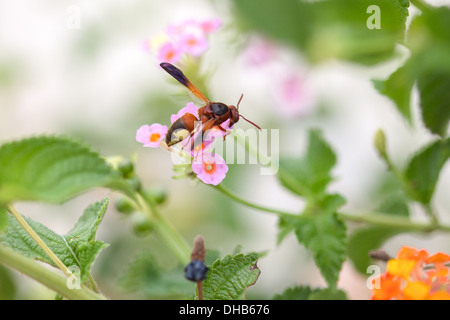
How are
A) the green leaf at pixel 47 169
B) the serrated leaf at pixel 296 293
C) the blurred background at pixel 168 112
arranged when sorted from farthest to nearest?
1. the blurred background at pixel 168 112
2. the serrated leaf at pixel 296 293
3. the green leaf at pixel 47 169

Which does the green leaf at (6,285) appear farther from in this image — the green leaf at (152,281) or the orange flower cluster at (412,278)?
the orange flower cluster at (412,278)

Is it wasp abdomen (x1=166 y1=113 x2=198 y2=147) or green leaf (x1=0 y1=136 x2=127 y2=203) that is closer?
green leaf (x1=0 y1=136 x2=127 y2=203)

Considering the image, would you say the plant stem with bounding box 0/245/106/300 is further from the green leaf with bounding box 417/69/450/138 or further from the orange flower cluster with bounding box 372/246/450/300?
the green leaf with bounding box 417/69/450/138

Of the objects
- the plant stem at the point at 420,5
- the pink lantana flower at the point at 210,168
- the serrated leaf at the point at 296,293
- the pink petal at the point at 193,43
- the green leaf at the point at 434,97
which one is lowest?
the serrated leaf at the point at 296,293

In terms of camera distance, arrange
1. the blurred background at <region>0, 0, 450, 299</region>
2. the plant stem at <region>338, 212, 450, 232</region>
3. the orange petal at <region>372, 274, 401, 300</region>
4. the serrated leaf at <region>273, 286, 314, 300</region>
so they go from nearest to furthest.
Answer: the orange petal at <region>372, 274, 401, 300</region>
the serrated leaf at <region>273, 286, 314, 300</region>
the plant stem at <region>338, 212, 450, 232</region>
the blurred background at <region>0, 0, 450, 299</region>

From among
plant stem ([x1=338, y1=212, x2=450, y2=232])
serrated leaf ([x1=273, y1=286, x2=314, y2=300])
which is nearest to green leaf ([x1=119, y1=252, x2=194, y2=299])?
serrated leaf ([x1=273, y1=286, x2=314, y2=300])

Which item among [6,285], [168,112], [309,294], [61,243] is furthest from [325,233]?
[168,112]

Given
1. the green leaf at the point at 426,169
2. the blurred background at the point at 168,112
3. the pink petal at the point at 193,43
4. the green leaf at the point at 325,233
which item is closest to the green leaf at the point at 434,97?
the green leaf at the point at 426,169

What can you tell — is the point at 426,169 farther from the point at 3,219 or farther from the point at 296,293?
the point at 3,219
